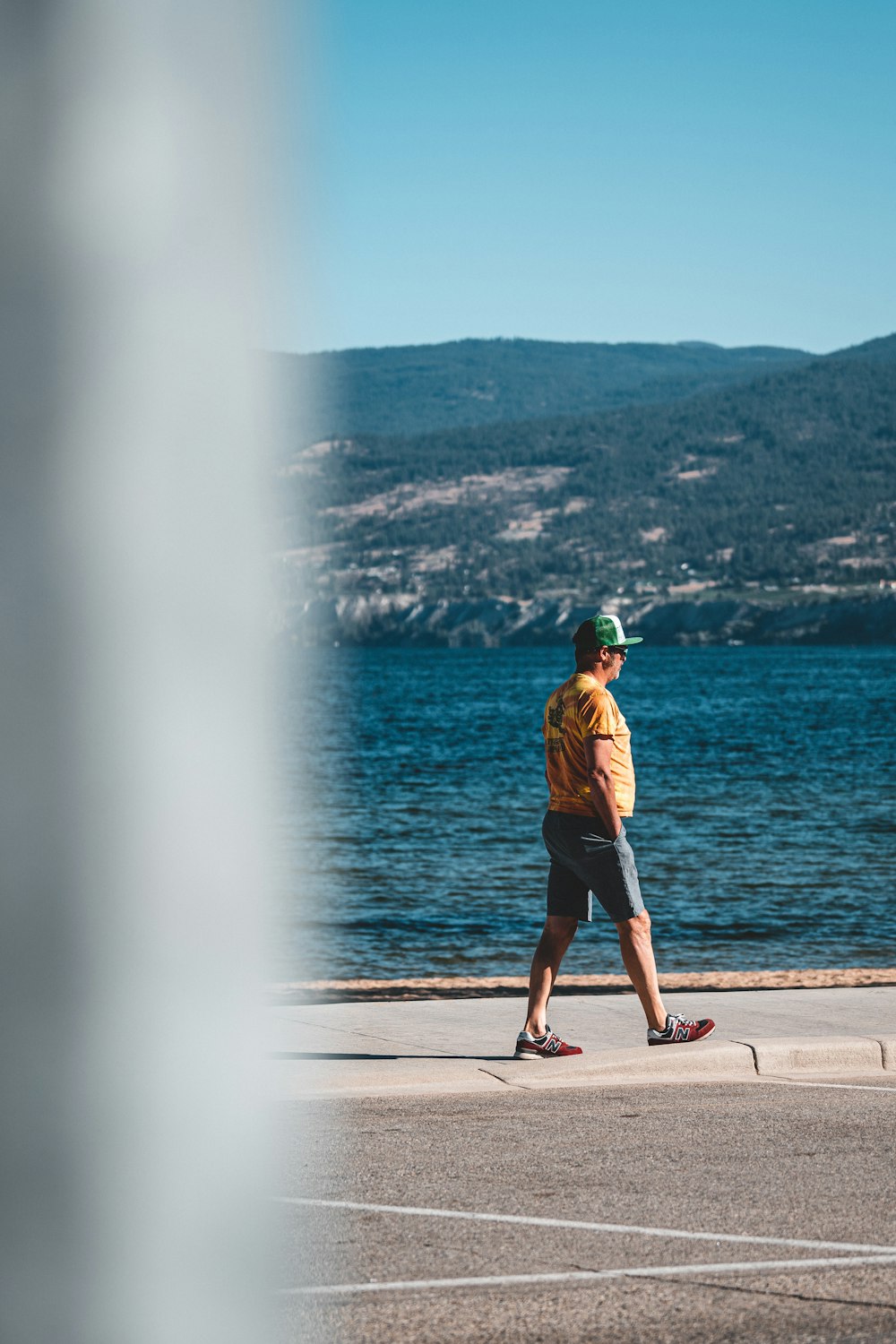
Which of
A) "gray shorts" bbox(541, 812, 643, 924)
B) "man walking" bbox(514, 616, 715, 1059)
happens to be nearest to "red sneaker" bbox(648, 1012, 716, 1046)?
→ "man walking" bbox(514, 616, 715, 1059)

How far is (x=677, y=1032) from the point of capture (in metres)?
7.85

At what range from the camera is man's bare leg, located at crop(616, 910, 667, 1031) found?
7.71 meters

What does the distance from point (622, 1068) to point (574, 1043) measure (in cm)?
50

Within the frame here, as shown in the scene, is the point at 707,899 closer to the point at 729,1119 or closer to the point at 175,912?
the point at 729,1119

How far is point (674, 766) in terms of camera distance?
47.9m

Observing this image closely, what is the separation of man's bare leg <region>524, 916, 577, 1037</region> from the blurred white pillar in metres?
5.55

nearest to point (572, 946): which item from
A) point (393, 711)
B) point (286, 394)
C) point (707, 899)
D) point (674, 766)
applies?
point (707, 899)

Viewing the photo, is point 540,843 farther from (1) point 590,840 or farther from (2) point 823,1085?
(2) point 823,1085

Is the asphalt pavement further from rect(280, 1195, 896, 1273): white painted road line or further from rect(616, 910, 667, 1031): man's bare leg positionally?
rect(616, 910, 667, 1031): man's bare leg

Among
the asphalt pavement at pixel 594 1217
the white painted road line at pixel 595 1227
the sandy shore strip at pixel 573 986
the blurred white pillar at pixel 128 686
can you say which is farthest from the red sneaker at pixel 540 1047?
the blurred white pillar at pixel 128 686

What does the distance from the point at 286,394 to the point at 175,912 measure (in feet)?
2.38

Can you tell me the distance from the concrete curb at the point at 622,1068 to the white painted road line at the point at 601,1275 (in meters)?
2.53

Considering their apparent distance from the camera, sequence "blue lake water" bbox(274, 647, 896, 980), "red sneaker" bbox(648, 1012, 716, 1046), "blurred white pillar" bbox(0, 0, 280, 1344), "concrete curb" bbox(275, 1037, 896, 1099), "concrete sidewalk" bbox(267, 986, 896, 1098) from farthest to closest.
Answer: "blue lake water" bbox(274, 647, 896, 980) < "red sneaker" bbox(648, 1012, 716, 1046) < "concrete sidewalk" bbox(267, 986, 896, 1098) < "concrete curb" bbox(275, 1037, 896, 1099) < "blurred white pillar" bbox(0, 0, 280, 1344)

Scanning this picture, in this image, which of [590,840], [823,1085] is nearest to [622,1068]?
[823,1085]
